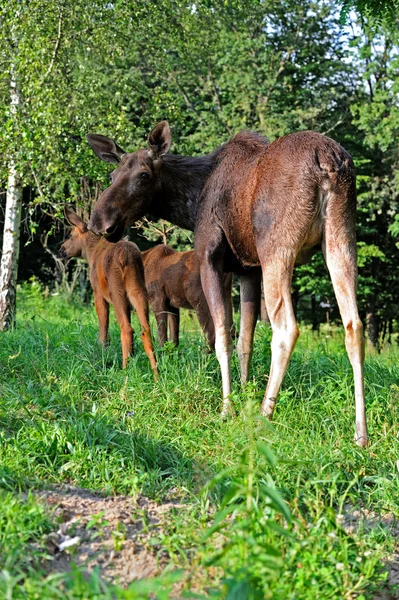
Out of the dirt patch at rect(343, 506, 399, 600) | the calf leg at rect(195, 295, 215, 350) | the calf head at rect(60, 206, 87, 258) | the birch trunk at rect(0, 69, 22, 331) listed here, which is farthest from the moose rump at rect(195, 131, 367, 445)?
the birch trunk at rect(0, 69, 22, 331)

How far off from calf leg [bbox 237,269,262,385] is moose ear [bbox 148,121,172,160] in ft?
4.87

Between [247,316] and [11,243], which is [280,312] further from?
[11,243]

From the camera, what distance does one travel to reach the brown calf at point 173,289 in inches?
368

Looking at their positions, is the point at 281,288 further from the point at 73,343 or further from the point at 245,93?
the point at 245,93

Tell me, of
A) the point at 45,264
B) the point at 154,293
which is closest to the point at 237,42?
the point at 45,264

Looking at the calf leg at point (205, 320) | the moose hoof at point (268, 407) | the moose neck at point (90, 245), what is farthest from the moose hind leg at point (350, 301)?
the moose neck at point (90, 245)

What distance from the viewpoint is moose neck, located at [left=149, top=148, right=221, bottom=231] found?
7426mm

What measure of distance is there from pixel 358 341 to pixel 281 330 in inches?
23.9

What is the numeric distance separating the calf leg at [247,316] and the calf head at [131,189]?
4.11ft

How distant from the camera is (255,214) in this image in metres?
6.24

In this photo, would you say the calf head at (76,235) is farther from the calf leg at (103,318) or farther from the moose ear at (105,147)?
the moose ear at (105,147)

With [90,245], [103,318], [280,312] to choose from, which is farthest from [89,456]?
[90,245]

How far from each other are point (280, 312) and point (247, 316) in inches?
49.2

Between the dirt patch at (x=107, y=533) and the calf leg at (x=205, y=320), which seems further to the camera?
the calf leg at (x=205, y=320)
